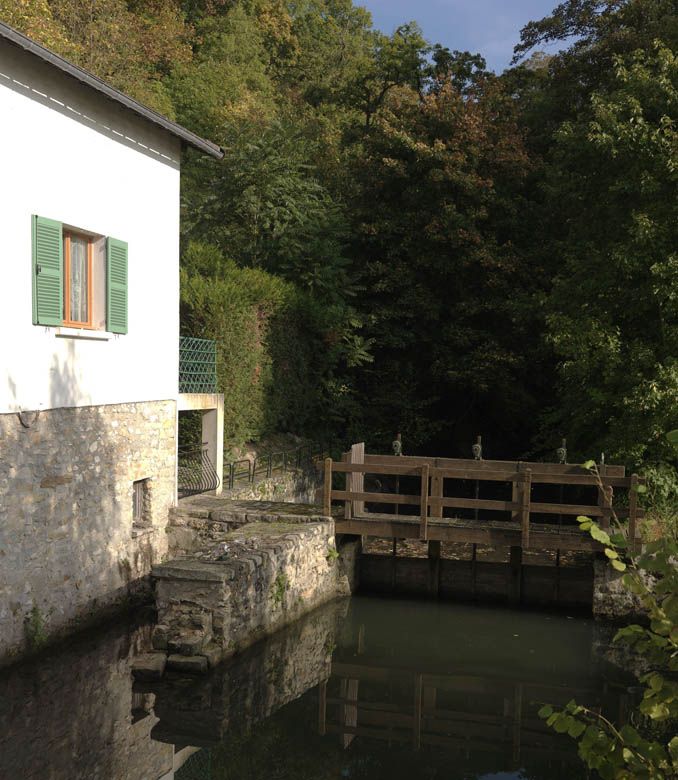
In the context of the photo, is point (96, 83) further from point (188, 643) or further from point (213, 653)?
point (213, 653)

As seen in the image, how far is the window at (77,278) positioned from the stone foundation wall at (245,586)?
305cm

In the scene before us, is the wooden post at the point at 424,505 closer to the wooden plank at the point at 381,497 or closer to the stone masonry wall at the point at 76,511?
the wooden plank at the point at 381,497

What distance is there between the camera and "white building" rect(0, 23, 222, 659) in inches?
338

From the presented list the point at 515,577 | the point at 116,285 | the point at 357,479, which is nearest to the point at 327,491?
the point at 357,479

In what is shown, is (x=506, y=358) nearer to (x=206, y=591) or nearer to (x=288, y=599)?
(x=288, y=599)

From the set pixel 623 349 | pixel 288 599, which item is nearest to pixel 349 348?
pixel 623 349

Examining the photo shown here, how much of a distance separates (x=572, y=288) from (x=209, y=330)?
6.96m

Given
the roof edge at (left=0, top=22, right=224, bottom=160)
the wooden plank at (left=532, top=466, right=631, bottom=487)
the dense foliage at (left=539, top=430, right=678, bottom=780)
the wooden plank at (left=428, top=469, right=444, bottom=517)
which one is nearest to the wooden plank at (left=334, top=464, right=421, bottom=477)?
the wooden plank at (left=428, top=469, right=444, bottom=517)

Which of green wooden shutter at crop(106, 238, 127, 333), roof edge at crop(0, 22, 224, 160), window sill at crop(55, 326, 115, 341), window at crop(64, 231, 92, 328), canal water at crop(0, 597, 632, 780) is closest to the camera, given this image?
canal water at crop(0, 597, 632, 780)

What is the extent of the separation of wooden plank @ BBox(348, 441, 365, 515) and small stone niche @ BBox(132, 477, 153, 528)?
9.39 feet

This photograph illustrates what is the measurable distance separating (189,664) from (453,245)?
13.7m

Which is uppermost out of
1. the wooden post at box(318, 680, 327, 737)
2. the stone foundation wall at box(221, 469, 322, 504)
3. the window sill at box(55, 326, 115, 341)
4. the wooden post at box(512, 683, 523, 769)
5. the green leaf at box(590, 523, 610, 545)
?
the window sill at box(55, 326, 115, 341)

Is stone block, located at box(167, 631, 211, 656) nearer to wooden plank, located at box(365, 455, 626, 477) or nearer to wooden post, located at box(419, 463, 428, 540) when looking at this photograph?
wooden post, located at box(419, 463, 428, 540)

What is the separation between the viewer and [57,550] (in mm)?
9383
